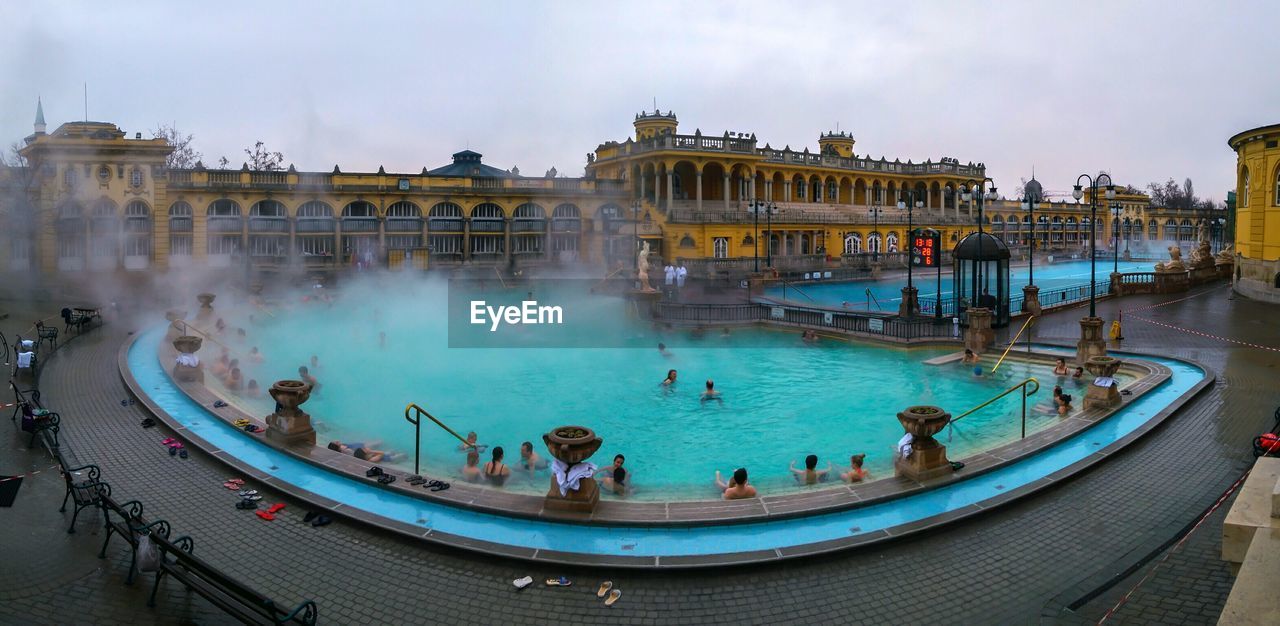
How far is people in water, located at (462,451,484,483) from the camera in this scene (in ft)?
45.8

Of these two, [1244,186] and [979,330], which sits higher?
[1244,186]

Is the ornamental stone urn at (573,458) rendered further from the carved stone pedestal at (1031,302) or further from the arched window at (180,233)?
the arched window at (180,233)

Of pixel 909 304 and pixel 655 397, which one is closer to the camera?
pixel 655 397

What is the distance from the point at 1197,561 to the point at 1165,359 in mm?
15279

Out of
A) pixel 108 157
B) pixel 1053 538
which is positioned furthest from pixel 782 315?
pixel 108 157

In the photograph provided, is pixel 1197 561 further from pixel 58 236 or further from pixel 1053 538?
pixel 58 236

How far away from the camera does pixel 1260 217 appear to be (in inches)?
1503

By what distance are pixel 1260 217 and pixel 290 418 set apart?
43.9m

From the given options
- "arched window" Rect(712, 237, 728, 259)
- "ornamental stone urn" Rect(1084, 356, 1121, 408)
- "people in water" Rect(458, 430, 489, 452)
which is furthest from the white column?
"people in water" Rect(458, 430, 489, 452)

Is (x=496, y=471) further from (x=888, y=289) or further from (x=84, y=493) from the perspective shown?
(x=888, y=289)

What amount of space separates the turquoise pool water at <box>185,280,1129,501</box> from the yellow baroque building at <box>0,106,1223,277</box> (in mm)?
16351

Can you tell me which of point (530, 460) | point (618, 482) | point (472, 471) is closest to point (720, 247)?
point (530, 460)

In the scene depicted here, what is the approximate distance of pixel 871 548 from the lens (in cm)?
959

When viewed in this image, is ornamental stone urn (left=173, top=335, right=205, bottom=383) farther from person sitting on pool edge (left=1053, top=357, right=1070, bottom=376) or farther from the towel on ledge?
person sitting on pool edge (left=1053, top=357, right=1070, bottom=376)
